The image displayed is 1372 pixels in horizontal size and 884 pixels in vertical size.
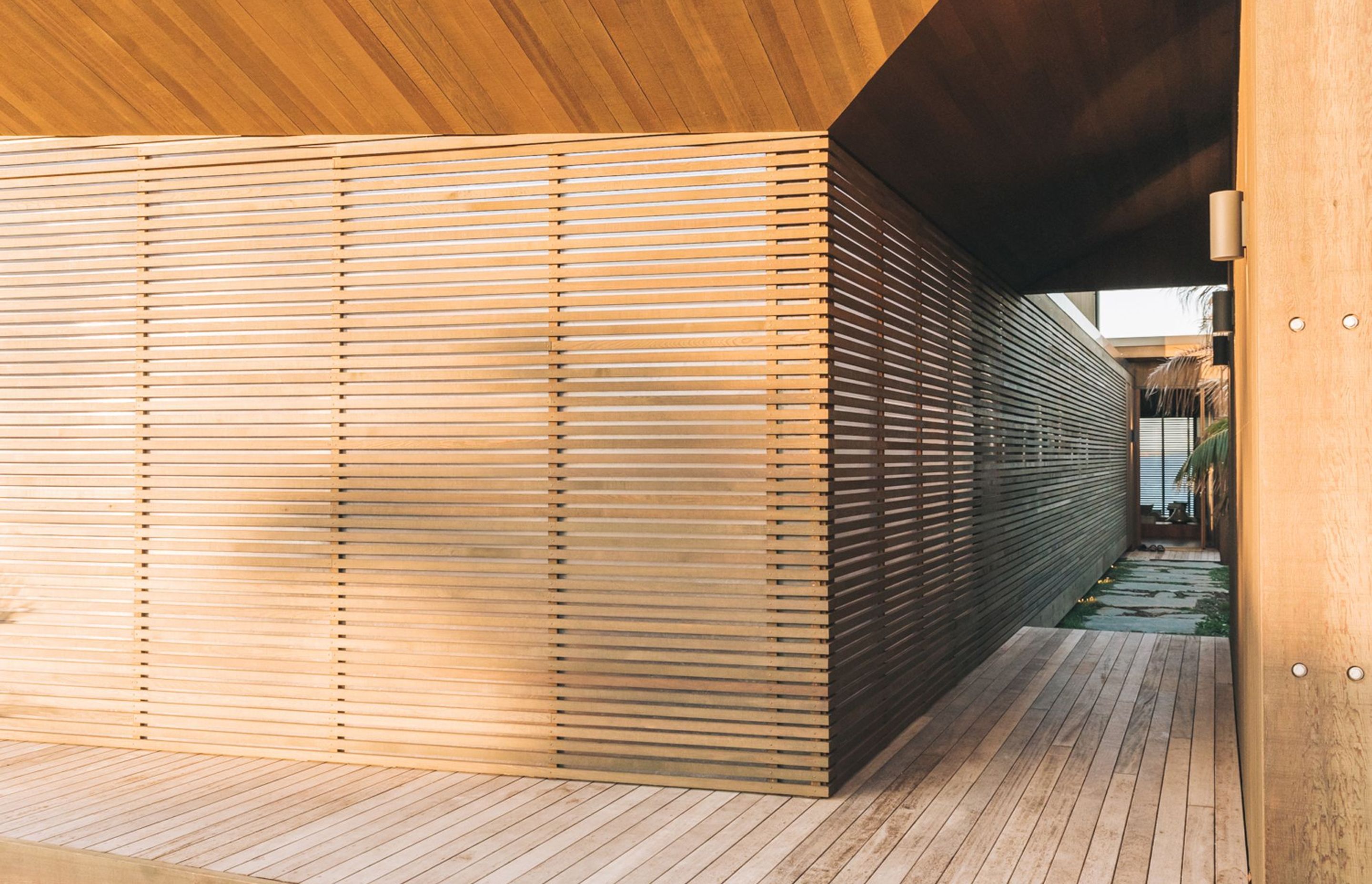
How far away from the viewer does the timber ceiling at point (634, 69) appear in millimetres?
4160

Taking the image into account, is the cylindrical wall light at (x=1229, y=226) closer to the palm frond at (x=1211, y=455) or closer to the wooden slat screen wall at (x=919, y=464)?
the wooden slat screen wall at (x=919, y=464)

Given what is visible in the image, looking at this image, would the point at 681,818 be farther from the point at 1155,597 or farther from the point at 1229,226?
the point at 1155,597

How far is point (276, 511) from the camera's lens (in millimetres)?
4961

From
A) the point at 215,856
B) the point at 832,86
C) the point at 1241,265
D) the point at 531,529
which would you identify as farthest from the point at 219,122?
the point at 1241,265

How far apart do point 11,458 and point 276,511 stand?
55.2 inches

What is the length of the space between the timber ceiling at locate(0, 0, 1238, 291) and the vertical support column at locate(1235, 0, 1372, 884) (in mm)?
1555

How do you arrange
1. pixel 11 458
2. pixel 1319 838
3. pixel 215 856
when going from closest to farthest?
pixel 1319 838 < pixel 215 856 < pixel 11 458

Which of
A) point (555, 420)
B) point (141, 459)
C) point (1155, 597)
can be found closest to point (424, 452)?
point (555, 420)

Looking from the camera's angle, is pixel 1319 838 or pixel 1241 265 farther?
pixel 1241 265

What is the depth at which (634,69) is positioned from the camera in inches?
169

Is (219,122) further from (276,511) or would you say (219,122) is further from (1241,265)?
(1241,265)

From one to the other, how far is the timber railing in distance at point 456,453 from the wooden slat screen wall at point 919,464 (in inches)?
1.7

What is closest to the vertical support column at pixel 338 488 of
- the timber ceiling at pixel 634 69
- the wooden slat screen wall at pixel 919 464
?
the timber ceiling at pixel 634 69

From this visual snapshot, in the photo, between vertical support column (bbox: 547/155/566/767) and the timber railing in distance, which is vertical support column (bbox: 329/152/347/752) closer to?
the timber railing in distance
